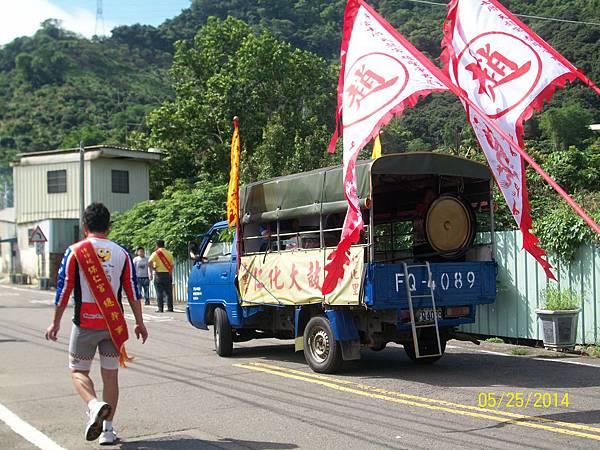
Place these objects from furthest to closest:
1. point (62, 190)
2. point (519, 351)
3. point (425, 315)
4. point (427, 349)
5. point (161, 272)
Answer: point (62, 190), point (161, 272), point (519, 351), point (427, 349), point (425, 315)

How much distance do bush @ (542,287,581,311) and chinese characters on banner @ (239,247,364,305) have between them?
405 cm

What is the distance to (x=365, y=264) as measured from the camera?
9.86m

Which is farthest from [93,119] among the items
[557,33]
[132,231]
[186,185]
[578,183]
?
[578,183]

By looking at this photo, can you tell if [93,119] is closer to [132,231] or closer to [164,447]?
[132,231]

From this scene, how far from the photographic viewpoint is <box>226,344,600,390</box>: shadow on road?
9750 millimetres

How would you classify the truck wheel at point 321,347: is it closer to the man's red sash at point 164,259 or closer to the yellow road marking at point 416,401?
the yellow road marking at point 416,401

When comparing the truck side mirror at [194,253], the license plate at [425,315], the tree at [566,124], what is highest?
the tree at [566,124]

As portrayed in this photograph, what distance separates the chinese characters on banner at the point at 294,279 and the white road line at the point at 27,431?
4.19 metres

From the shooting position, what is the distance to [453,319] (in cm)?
1056

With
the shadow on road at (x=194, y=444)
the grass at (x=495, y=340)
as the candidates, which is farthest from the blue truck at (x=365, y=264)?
the shadow on road at (x=194, y=444)

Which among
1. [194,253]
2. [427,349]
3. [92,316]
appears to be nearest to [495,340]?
[427,349]

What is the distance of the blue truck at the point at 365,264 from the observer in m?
10.0

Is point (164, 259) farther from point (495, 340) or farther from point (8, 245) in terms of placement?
point (8, 245)

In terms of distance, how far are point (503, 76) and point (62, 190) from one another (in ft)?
114
